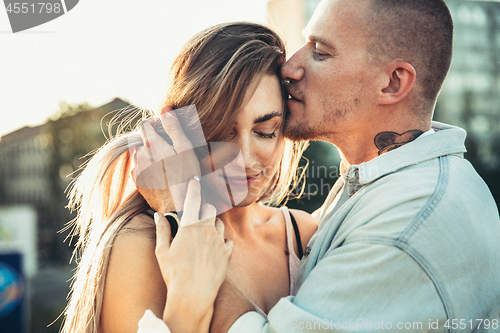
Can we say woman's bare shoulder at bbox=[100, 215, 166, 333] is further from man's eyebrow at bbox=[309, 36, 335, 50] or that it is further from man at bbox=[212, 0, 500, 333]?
man's eyebrow at bbox=[309, 36, 335, 50]

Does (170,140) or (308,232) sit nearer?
(170,140)

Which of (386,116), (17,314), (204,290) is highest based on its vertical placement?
(386,116)

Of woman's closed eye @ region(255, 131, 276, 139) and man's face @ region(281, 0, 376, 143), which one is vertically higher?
man's face @ region(281, 0, 376, 143)

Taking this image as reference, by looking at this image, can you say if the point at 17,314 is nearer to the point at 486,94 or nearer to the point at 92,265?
the point at 92,265

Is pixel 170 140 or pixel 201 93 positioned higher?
pixel 201 93

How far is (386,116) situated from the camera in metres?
2.54

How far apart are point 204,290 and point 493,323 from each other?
133 centimetres

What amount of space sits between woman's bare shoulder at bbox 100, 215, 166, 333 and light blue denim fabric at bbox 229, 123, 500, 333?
1.48 ft

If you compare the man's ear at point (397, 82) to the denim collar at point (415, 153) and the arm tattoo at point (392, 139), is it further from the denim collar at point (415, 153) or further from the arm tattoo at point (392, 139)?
the denim collar at point (415, 153)

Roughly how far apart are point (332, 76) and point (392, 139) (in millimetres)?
510

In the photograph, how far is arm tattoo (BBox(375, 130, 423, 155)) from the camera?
2449 millimetres

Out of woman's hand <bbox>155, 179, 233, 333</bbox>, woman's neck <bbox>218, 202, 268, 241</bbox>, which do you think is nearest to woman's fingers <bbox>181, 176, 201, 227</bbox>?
woman's hand <bbox>155, 179, 233, 333</bbox>

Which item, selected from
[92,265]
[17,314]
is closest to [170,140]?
[92,265]

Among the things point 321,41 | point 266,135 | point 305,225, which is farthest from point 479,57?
point 266,135
